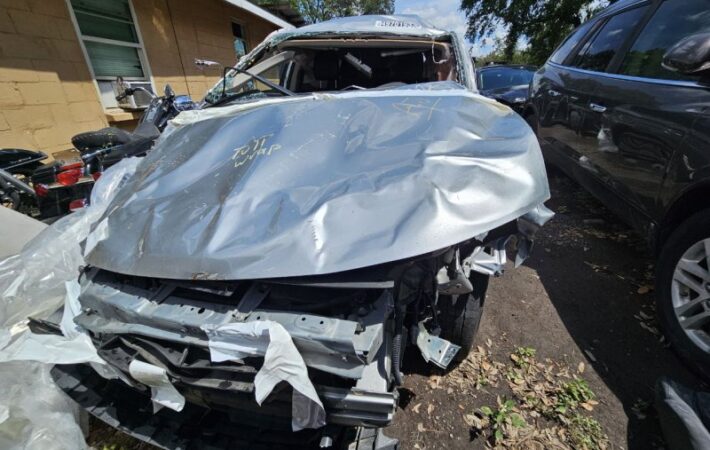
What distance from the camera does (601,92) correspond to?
254 cm

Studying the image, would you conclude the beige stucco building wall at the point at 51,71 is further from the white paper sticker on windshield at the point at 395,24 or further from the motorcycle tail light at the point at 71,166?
the white paper sticker on windshield at the point at 395,24

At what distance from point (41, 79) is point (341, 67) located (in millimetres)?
4208

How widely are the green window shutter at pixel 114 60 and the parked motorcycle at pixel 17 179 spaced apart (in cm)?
241

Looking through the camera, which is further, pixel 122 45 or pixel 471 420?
pixel 122 45

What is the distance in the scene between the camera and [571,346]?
82.0 inches

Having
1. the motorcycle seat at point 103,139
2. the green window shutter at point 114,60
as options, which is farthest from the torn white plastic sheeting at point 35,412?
the green window shutter at point 114,60

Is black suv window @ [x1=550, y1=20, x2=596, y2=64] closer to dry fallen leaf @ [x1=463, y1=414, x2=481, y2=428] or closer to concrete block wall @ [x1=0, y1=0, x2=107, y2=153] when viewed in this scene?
dry fallen leaf @ [x1=463, y1=414, x2=481, y2=428]

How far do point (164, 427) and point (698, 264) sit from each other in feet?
8.72

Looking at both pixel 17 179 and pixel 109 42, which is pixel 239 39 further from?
pixel 17 179

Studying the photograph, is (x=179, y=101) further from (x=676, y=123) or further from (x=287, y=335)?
(x=676, y=123)

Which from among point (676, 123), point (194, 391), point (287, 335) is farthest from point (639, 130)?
point (194, 391)

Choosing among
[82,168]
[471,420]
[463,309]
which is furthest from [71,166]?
[471,420]

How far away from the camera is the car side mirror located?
164cm

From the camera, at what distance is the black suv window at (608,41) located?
2621mm
